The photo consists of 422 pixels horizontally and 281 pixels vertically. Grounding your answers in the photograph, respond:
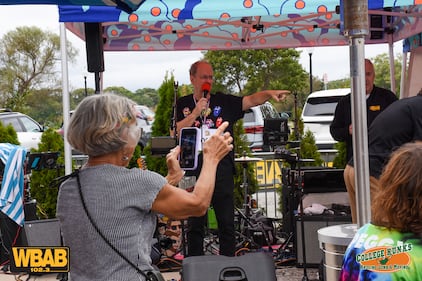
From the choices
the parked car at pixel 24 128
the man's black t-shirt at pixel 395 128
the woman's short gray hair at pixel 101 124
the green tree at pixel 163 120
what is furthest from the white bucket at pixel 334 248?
the parked car at pixel 24 128

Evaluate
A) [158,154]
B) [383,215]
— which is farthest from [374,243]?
[158,154]

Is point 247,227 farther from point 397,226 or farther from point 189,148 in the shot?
point 397,226

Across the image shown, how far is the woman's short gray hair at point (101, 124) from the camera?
7.18 ft

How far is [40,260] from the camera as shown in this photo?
2930 millimetres

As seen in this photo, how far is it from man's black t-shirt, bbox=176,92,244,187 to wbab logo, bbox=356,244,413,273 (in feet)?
10.7

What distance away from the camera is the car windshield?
1402 cm

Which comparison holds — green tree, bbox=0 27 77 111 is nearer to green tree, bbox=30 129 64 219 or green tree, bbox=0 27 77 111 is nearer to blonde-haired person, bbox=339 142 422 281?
green tree, bbox=30 129 64 219

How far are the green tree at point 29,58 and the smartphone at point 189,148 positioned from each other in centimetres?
4317

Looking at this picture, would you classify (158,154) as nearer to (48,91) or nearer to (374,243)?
(374,243)

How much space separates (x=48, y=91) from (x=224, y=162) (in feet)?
152

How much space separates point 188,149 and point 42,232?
2778 mm

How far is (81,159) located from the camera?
8.34 m

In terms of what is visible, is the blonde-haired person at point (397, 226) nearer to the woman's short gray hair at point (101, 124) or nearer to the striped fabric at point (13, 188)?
the woman's short gray hair at point (101, 124)

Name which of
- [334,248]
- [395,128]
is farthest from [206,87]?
[334,248]
